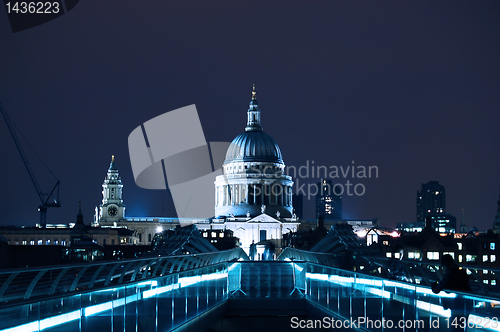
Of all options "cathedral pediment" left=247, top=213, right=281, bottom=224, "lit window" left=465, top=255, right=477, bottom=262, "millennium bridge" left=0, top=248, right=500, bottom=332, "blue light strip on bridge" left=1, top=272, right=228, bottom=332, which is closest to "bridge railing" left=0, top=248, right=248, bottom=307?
"millennium bridge" left=0, top=248, right=500, bottom=332

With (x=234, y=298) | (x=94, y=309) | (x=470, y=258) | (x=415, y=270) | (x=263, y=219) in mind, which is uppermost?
(x=263, y=219)

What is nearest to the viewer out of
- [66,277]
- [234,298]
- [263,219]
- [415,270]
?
[66,277]

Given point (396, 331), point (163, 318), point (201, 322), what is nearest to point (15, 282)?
point (163, 318)

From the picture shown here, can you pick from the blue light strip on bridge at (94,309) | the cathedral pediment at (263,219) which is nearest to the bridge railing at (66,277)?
the blue light strip on bridge at (94,309)

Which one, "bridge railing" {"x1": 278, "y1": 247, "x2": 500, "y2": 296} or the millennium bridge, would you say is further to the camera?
"bridge railing" {"x1": 278, "y1": 247, "x2": 500, "y2": 296}

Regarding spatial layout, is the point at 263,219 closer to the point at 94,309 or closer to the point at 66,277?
the point at 94,309

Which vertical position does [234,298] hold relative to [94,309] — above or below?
below

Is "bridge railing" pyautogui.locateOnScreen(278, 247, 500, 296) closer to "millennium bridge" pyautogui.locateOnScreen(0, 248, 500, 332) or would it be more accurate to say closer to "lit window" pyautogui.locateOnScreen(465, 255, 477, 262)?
"millennium bridge" pyautogui.locateOnScreen(0, 248, 500, 332)

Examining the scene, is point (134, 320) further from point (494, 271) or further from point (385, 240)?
point (385, 240)

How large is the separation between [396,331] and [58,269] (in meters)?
7.73

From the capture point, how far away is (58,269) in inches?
603

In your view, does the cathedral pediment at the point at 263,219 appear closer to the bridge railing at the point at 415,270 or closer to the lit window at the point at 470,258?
the lit window at the point at 470,258

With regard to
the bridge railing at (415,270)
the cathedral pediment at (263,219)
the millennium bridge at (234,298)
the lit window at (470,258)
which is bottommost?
the lit window at (470,258)

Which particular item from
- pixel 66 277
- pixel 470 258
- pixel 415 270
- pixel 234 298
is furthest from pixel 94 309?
pixel 470 258
